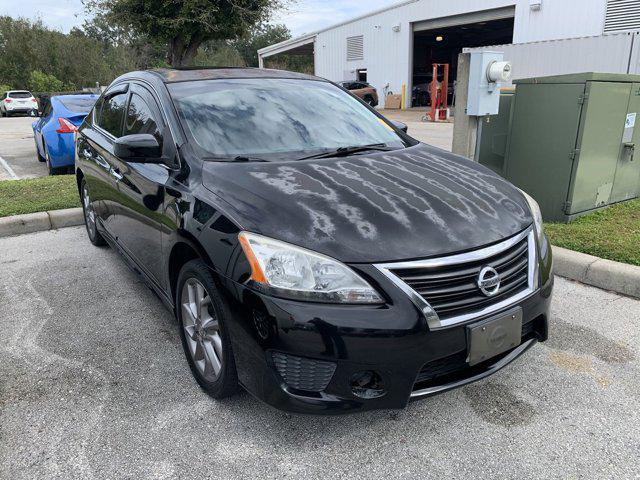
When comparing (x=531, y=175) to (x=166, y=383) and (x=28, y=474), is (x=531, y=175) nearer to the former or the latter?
(x=166, y=383)

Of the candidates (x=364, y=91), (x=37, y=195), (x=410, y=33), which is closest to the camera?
(x=37, y=195)

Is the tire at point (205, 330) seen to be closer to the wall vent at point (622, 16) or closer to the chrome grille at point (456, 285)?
the chrome grille at point (456, 285)

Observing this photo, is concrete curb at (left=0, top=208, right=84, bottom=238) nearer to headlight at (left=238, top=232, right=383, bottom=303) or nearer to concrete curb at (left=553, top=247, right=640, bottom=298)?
headlight at (left=238, top=232, right=383, bottom=303)

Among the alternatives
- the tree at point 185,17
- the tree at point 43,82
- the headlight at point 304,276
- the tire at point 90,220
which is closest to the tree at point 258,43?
the tree at point 43,82

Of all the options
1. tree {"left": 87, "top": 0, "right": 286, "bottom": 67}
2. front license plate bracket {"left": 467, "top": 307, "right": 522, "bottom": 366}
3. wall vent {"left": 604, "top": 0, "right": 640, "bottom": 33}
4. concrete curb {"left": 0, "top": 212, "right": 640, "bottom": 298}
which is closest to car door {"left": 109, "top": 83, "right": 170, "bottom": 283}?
front license plate bracket {"left": 467, "top": 307, "right": 522, "bottom": 366}

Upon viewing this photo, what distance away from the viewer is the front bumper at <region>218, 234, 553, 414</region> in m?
1.96

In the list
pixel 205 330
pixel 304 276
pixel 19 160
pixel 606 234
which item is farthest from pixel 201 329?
pixel 19 160

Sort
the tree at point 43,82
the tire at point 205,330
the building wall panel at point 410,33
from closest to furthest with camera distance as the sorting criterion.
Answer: the tire at point 205,330 → the building wall panel at point 410,33 → the tree at point 43,82

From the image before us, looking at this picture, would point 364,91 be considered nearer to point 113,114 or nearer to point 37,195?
point 37,195

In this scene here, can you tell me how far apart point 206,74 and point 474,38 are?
36.2m

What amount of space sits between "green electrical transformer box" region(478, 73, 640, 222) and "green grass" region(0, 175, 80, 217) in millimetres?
4972

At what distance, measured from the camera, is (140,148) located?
2768 mm

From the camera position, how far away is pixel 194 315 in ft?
8.53

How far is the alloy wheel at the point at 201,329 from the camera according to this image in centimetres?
244
